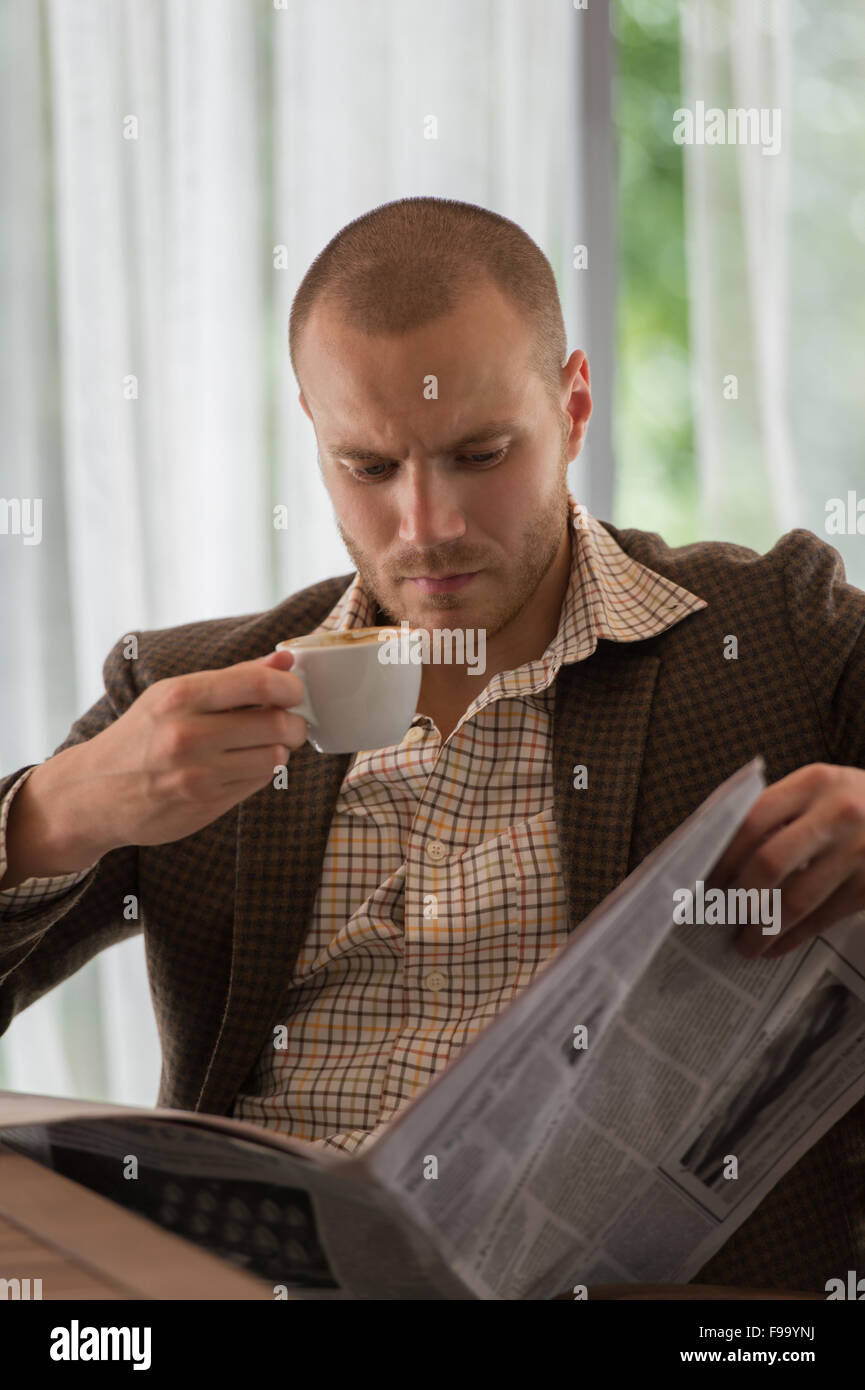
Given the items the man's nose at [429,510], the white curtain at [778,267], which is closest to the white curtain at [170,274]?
the white curtain at [778,267]

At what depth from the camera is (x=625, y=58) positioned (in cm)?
222

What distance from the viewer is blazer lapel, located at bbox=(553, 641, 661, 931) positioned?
108 centimetres

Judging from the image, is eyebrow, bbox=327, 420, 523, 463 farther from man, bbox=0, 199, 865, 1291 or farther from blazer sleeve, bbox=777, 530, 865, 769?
blazer sleeve, bbox=777, 530, 865, 769

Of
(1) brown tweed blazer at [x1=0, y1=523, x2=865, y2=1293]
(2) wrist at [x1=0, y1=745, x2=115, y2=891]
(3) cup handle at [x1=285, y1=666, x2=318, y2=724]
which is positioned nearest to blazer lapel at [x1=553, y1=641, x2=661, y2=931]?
(1) brown tweed blazer at [x1=0, y1=523, x2=865, y2=1293]

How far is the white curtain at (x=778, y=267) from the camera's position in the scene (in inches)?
81.4

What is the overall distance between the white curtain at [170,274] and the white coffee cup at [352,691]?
109cm

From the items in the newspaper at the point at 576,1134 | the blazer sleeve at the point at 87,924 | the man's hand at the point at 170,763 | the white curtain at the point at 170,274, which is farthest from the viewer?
the white curtain at the point at 170,274

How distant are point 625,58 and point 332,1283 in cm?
210

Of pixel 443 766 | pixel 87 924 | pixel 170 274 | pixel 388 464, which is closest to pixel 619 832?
pixel 443 766

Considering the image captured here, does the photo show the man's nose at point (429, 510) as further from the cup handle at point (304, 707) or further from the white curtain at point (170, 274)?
the white curtain at point (170, 274)

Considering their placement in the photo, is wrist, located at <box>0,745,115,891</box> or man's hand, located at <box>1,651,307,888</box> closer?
man's hand, located at <box>1,651,307,888</box>

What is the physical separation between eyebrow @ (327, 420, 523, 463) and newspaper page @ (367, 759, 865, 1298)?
577mm

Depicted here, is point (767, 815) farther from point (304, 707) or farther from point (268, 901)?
point (268, 901)

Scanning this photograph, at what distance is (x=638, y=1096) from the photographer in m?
0.72
